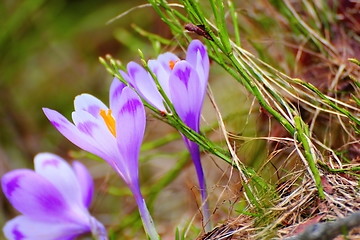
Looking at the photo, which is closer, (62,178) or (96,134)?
(96,134)

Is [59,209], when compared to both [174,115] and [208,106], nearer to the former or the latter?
[174,115]

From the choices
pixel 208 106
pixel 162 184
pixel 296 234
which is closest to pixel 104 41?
pixel 208 106

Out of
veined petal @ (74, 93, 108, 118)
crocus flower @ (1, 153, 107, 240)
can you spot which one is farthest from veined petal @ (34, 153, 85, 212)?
veined petal @ (74, 93, 108, 118)

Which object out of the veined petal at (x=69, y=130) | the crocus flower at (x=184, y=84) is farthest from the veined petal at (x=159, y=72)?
the veined petal at (x=69, y=130)

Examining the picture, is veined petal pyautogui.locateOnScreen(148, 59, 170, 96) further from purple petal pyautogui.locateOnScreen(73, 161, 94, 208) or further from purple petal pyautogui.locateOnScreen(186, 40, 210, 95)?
purple petal pyautogui.locateOnScreen(73, 161, 94, 208)

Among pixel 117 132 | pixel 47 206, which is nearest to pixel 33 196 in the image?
pixel 47 206

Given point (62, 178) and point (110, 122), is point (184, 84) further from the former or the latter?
point (62, 178)

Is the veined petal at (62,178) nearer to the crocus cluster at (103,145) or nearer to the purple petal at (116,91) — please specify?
the crocus cluster at (103,145)
